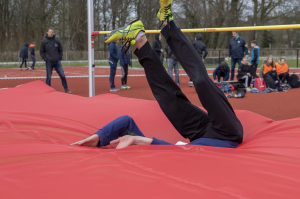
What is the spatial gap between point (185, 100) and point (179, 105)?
0.22ft

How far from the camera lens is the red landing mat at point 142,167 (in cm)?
132

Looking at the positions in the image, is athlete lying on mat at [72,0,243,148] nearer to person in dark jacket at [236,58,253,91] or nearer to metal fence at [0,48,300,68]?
person in dark jacket at [236,58,253,91]

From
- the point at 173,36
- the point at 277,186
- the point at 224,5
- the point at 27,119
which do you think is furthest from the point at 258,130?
the point at 224,5

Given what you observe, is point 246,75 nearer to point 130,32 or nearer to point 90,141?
point 130,32

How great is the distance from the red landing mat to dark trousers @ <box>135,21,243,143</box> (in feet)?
0.76

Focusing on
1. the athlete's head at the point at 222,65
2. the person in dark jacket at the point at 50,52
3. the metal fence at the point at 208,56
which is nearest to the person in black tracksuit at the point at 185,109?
the person in dark jacket at the point at 50,52

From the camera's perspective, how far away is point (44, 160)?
169 centimetres

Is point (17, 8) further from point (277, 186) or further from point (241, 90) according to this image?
point (277, 186)

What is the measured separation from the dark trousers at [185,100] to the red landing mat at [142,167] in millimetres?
232

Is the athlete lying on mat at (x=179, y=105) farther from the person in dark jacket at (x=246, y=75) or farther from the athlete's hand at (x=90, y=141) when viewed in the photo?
the person in dark jacket at (x=246, y=75)

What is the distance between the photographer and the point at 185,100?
2.38m

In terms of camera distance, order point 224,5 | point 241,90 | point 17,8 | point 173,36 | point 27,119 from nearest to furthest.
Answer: point 173,36 < point 27,119 < point 241,90 < point 224,5 < point 17,8

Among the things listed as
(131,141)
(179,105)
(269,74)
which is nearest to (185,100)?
(179,105)

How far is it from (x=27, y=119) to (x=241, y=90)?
545 cm
